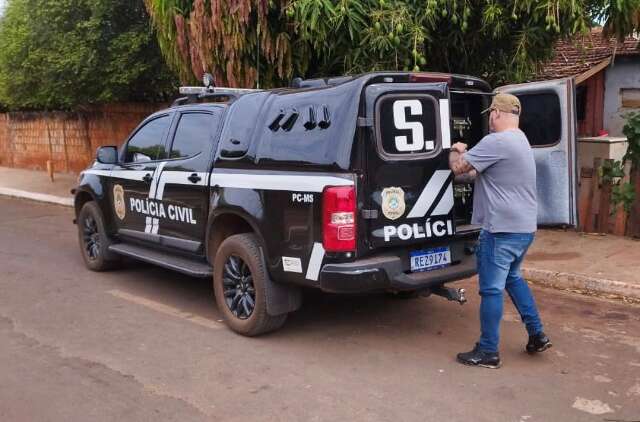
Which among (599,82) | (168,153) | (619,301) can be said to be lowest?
(619,301)

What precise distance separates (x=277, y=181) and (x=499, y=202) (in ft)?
Result: 5.10

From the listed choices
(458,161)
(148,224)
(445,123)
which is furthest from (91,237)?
(458,161)

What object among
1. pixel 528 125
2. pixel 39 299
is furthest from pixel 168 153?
pixel 528 125

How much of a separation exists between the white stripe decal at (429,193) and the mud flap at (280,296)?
3.51 ft

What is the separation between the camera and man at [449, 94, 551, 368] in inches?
170

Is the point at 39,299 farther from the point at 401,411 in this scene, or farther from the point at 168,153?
the point at 401,411

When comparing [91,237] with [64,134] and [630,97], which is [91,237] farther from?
[630,97]

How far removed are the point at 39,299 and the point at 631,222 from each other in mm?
6819

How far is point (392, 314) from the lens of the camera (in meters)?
5.63

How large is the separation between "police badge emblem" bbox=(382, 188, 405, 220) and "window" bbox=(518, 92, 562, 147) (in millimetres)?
1416

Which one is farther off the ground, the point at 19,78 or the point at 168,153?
the point at 19,78

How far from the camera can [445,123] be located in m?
4.80

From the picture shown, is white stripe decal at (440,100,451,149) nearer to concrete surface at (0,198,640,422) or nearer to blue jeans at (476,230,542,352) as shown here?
blue jeans at (476,230,542,352)

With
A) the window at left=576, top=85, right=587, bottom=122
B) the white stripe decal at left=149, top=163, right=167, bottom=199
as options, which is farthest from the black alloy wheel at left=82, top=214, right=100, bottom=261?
the window at left=576, top=85, right=587, bottom=122
